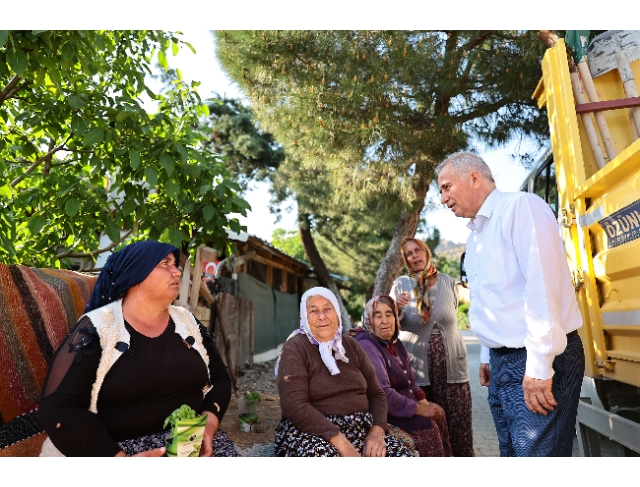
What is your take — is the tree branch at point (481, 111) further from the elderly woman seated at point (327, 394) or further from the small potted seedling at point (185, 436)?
the small potted seedling at point (185, 436)

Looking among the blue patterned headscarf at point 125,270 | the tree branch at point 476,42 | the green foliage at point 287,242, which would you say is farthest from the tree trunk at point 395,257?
the green foliage at point 287,242

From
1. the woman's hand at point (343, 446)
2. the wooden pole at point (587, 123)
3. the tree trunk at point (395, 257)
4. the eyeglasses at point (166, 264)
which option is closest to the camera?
the eyeglasses at point (166, 264)

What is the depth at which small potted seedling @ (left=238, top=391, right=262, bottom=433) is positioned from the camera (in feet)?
18.7

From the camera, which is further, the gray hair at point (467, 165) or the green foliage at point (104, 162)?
the green foliage at point (104, 162)

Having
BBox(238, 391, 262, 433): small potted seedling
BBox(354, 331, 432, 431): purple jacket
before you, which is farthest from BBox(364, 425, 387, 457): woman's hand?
BBox(238, 391, 262, 433): small potted seedling

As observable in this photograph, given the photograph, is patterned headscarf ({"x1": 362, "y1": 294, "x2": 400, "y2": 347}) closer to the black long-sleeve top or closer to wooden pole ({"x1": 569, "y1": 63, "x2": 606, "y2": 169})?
the black long-sleeve top

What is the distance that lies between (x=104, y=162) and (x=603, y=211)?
314cm

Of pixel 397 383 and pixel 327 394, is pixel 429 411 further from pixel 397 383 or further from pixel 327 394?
pixel 327 394

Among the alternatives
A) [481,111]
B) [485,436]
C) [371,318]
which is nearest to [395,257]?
[481,111]

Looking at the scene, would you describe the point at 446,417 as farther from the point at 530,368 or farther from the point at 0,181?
the point at 0,181

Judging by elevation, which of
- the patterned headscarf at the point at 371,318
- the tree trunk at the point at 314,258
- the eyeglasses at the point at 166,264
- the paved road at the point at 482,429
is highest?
the tree trunk at the point at 314,258

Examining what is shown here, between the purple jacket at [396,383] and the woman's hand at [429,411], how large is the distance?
32 millimetres

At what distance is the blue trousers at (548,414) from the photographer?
6.89 feet

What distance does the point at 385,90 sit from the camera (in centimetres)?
665
